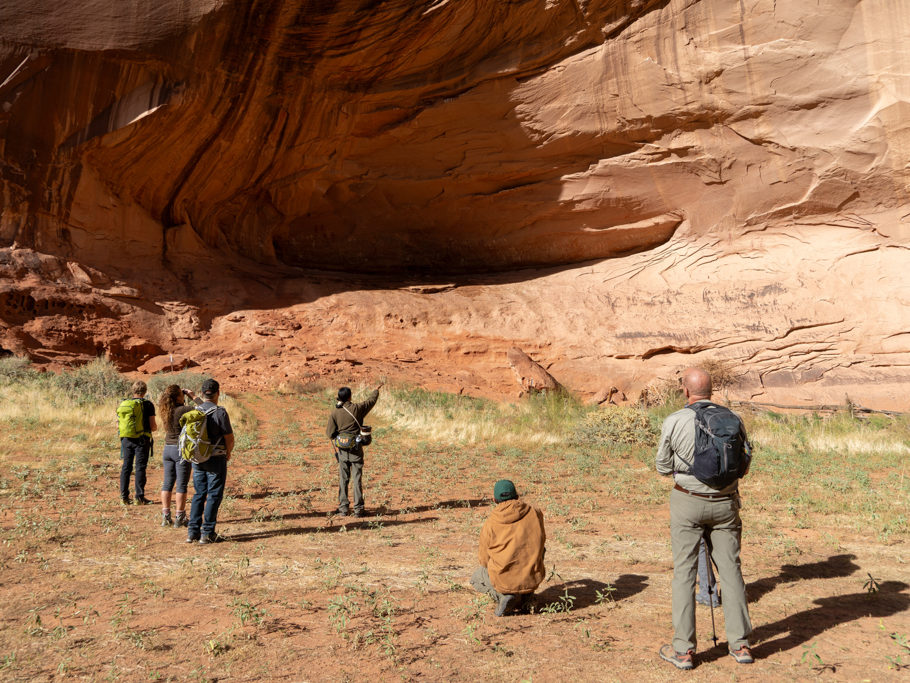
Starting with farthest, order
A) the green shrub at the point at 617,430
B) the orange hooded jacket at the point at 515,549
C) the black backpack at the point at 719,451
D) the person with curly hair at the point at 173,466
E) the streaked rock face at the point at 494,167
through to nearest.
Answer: the streaked rock face at the point at 494,167
the green shrub at the point at 617,430
the person with curly hair at the point at 173,466
the orange hooded jacket at the point at 515,549
the black backpack at the point at 719,451

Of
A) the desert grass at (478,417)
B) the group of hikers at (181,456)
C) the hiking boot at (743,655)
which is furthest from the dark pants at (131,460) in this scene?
the hiking boot at (743,655)

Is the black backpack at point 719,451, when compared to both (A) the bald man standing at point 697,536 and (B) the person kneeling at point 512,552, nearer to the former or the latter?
(A) the bald man standing at point 697,536

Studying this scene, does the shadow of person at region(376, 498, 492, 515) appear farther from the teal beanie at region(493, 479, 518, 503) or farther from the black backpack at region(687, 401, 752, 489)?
the black backpack at region(687, 401, 752, 489)

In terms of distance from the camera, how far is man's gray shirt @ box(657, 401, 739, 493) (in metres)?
3.52

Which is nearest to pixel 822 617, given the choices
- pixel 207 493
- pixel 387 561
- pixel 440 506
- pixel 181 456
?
pixel 387 561

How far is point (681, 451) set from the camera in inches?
140

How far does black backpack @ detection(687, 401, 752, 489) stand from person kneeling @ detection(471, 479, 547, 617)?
3.77ft

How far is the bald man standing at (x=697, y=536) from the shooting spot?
345cm

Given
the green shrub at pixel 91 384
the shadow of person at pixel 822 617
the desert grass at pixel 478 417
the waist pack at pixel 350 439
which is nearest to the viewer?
the shadow of person at pixel 822 617

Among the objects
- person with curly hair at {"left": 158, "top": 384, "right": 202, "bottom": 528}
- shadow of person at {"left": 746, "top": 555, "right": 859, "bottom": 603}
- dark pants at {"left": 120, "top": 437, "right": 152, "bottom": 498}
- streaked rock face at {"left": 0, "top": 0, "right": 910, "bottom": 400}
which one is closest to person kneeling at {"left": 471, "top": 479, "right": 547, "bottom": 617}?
shadow of person at {"left": 746, "top": 555, "right": 859, "bottom": 603}

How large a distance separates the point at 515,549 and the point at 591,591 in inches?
A: 38.7

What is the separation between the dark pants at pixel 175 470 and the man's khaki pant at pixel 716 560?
14.7 feet

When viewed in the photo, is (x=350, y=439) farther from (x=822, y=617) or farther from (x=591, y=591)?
(x=822, y=617)

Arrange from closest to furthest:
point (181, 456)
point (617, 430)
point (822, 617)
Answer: point (822, 617) → point (181, 456) → point (617, 430)
